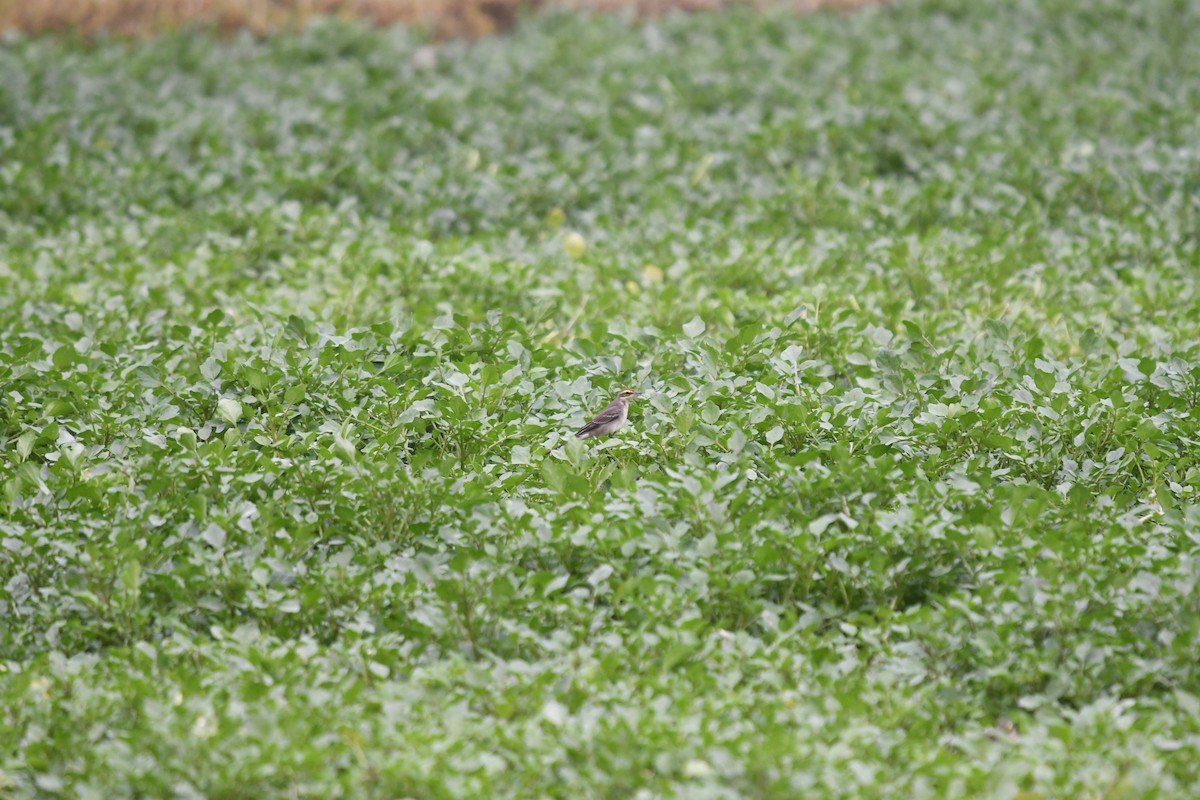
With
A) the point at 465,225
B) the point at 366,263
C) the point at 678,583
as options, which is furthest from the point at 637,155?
the point at 678,583

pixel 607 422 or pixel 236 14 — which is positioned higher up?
pixel 236 14

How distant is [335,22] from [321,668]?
349 inches

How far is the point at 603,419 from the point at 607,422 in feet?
0.06

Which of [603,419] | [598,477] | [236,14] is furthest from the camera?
[236,14]

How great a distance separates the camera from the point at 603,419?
14.8ft

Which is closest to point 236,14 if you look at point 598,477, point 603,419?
point 603,419

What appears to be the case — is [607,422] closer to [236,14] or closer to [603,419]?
[603,419]

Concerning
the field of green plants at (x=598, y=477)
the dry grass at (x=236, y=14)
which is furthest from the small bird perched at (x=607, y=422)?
the dry grass at (x=236, y=14)

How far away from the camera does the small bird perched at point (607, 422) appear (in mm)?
4508

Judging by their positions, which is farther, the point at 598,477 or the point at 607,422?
the point at 607,422

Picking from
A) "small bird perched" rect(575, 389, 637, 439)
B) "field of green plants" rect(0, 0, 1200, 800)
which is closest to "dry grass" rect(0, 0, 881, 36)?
"field of green plants" rect(0, 0, 1200, 800)

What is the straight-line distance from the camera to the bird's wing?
451cm

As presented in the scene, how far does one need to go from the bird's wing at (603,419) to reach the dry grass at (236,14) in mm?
7738

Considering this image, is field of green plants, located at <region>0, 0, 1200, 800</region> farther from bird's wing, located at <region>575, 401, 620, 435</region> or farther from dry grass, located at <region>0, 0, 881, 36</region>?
dry grass, located at <region>0, 0, 881, 36</region>
